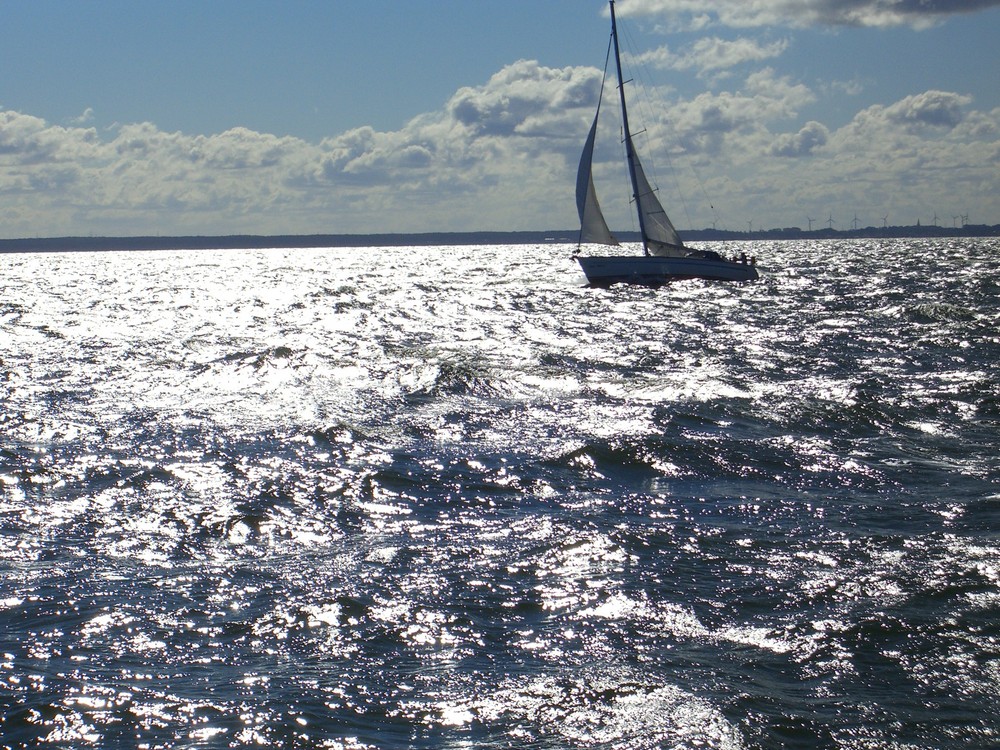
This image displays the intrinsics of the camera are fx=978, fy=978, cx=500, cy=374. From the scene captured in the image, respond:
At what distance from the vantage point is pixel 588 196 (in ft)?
217

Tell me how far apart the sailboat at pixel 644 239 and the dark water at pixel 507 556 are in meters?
38.5

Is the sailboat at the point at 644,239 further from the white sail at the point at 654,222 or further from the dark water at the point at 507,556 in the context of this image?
the dark water at the point at 507,556

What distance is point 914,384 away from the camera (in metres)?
24.5

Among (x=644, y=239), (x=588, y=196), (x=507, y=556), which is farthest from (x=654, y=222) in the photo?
(x=507, y=556)

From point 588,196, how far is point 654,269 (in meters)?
7.02

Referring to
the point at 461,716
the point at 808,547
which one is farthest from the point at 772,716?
the point at 808,547

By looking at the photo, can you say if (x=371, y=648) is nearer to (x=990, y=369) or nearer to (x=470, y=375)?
(x=470, y=375)

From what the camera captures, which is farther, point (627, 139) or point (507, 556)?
point (627, 139)

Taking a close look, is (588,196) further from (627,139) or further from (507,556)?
(507,556)

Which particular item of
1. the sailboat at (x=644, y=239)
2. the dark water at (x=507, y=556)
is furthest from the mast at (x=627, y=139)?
the dark water at (x=507, y=556)

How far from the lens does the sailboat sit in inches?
2616

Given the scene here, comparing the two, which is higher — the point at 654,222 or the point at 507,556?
the point at 654,222

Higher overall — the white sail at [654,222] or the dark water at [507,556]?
the white sail at [654,222]

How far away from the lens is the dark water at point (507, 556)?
840 cm
